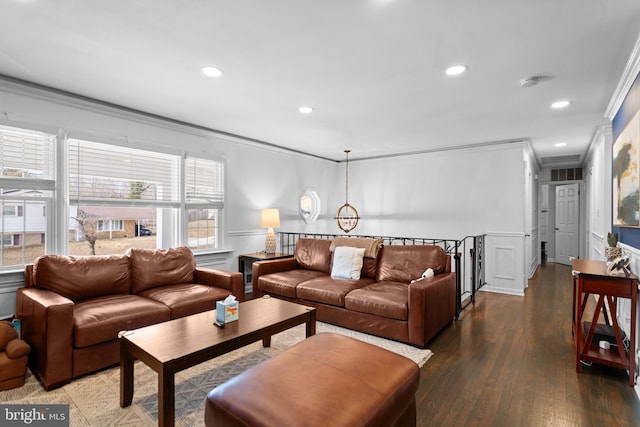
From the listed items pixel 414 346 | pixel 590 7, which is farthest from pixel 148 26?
pixel 414 346

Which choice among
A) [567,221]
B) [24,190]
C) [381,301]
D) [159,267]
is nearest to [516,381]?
[381,301]

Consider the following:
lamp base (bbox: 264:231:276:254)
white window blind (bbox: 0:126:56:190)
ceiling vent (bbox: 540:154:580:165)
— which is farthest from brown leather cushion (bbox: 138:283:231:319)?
ceiling vent (bbox: 540:154:580:165)

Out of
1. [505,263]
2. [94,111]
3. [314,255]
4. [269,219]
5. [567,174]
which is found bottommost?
[505,263]

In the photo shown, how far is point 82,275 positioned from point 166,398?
182 centimetres

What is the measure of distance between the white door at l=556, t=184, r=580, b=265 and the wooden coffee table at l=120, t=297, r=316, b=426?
7.92 meters

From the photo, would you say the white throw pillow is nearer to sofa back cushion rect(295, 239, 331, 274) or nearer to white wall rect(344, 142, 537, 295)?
sofa back cushion rect(295, 239, 331, 274)

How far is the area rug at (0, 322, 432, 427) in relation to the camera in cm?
192

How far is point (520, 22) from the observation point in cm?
197

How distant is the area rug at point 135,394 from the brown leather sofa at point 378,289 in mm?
384

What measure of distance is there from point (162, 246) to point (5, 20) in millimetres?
2688

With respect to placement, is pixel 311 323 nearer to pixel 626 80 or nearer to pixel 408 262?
pixel 408 262

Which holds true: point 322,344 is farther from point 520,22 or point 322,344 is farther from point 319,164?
point 319,164

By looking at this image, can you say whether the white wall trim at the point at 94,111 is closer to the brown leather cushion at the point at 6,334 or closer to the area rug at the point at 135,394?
the brown leather cushion at the point at 6,334

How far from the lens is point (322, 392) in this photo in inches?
55.2
